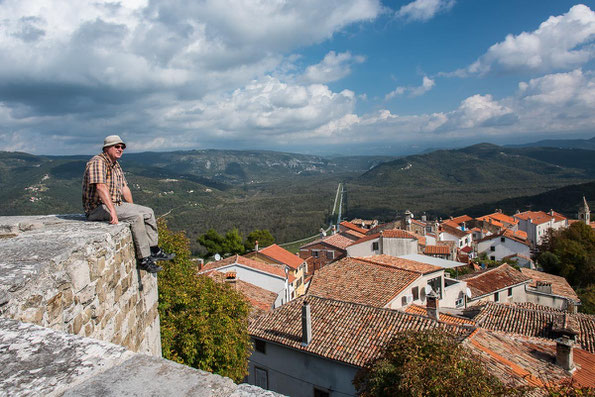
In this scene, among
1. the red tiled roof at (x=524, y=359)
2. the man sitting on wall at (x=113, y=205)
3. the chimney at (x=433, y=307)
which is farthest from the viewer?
the chimney at (x=433, y=307)

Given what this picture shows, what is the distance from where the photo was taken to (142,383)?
165 centimetres

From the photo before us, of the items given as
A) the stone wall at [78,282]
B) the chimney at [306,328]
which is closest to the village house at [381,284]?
the chimney at [306,328]

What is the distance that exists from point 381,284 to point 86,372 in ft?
59.1

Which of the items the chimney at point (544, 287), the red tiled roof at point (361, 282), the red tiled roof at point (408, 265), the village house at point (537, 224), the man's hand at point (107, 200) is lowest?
the village house at point (537, 224)

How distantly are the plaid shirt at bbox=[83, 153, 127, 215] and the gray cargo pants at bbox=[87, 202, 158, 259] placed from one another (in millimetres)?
122

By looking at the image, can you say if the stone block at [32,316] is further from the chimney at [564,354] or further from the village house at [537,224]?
the village house at [537,224]

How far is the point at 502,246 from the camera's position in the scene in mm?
52500

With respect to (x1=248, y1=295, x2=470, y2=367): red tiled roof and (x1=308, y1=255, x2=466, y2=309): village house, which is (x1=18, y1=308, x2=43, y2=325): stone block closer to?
(x1=248, y1=295, x2=470, y2=367): red tiled roof

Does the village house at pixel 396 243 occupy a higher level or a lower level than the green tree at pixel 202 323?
lower

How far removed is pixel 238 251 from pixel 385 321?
34.9 m

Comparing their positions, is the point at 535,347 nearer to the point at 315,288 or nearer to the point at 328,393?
the point at 328,393

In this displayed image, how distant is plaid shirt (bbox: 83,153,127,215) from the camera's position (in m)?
4.04

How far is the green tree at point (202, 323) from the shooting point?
9242 mm

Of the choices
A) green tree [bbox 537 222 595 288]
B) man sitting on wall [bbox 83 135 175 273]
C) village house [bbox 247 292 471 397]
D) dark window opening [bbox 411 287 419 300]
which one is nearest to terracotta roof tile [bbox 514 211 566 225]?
green tree [bbox 537 222 595 288]
